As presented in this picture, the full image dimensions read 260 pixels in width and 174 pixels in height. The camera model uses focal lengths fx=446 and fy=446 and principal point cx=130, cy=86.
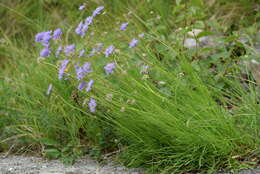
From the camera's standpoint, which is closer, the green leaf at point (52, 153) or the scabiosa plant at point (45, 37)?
the scabiosa plant at point (45, 37)

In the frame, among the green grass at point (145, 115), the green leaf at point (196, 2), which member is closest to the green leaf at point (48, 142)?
the green grass at point (145, 115)

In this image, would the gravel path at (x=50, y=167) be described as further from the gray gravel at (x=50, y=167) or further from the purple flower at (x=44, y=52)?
the purple flower at (x=44, y=52)

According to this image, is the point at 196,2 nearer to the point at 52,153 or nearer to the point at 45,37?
the point at 45,37

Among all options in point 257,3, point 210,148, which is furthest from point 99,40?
point 257,3

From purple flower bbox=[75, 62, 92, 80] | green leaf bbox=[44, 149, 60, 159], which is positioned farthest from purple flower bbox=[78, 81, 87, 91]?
green leaf bbox=[44, 149, 60, 159]

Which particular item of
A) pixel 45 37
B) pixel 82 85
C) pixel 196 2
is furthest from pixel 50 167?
pixel 196 2

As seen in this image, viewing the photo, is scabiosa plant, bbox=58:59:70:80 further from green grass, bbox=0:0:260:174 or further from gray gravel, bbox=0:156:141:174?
gray gravel, bbox=0:156:141:174

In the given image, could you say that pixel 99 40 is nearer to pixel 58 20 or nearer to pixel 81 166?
pixel 81 166

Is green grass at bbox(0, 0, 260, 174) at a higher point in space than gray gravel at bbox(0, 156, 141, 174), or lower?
higher
